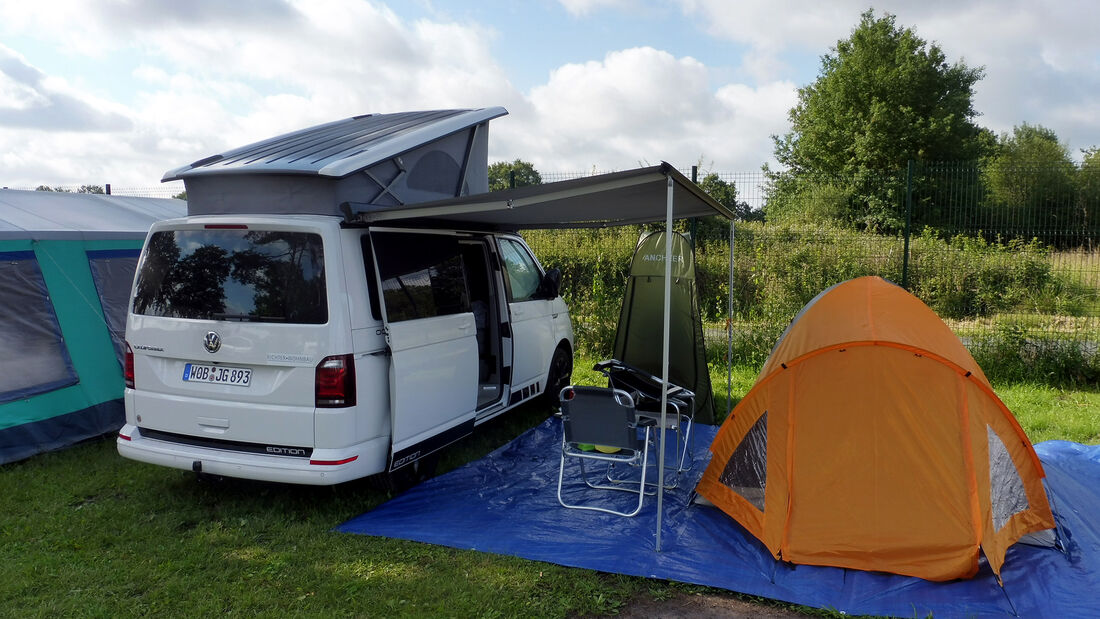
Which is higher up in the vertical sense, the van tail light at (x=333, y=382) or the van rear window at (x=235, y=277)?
the van rear window at (x=235, y=277)

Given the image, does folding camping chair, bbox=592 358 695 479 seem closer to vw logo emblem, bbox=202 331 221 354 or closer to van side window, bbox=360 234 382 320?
van side window, bbox=360 234 382 320

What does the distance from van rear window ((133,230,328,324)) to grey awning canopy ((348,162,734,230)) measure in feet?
1.48

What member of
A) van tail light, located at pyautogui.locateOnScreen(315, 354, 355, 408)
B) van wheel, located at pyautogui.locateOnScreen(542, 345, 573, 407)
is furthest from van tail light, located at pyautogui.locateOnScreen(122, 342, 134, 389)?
van wheel, located at pyautogui.locateOnScreen(542, 345, 573, 407)

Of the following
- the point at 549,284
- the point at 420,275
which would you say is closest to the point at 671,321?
the point at 549,284

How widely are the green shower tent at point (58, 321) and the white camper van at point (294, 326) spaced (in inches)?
74.3

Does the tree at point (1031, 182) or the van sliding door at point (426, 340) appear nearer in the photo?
the van sliding door at point (426, 340)

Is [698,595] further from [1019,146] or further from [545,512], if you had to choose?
[1019,146]

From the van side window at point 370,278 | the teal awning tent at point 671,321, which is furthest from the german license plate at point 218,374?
the teal awning tent at point 671,321

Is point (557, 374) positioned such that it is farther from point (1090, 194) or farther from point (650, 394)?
point (1090, 194)

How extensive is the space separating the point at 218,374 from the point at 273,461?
2.02ft

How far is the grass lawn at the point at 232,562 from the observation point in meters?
3.36

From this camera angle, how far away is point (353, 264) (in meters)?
4.09

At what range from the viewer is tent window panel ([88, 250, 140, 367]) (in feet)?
20.6

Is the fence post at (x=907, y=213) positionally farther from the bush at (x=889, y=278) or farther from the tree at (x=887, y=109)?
the tree at (x=887, y=109)
